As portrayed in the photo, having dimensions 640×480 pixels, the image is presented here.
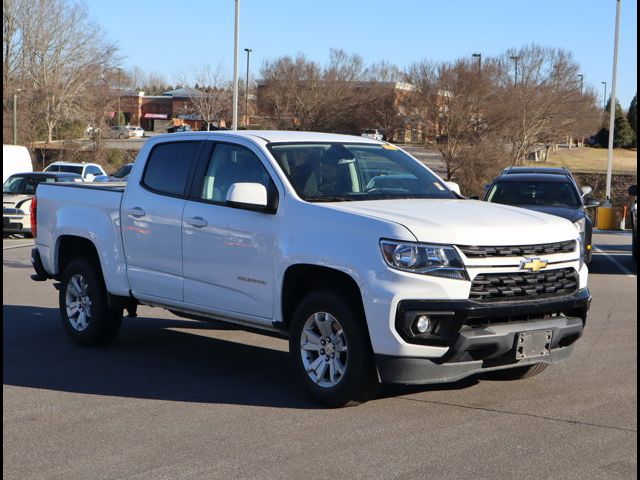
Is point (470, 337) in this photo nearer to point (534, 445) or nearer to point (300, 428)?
point (534, 445)

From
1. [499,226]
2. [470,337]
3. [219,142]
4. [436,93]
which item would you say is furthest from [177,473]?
[436,93]

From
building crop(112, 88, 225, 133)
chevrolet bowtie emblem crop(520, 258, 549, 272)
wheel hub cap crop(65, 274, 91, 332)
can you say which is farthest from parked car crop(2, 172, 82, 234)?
building crop(112, 88, 225, 133)

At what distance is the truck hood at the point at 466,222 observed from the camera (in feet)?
21.7

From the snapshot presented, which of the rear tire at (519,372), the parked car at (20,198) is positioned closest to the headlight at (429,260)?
the rear tire at (519,372)

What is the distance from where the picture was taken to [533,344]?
22.5ft

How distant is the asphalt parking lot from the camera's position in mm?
5602

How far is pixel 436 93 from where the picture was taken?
48.4 m

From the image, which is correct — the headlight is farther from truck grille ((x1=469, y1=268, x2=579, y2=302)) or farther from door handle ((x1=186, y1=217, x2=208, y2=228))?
door handle ((x1=186, y1=217, x2=208, y2=228))

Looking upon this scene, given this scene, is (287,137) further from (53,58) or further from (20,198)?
(53,58)

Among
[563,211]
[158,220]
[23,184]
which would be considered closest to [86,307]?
[158,220]

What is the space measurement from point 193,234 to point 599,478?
3.90 metres

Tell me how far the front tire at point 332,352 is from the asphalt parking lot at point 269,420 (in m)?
0.14

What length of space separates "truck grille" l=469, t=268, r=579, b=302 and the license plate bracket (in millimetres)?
256

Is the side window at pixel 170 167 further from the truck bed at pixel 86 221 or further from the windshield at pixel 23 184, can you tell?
the windshield at pixel 23 184
